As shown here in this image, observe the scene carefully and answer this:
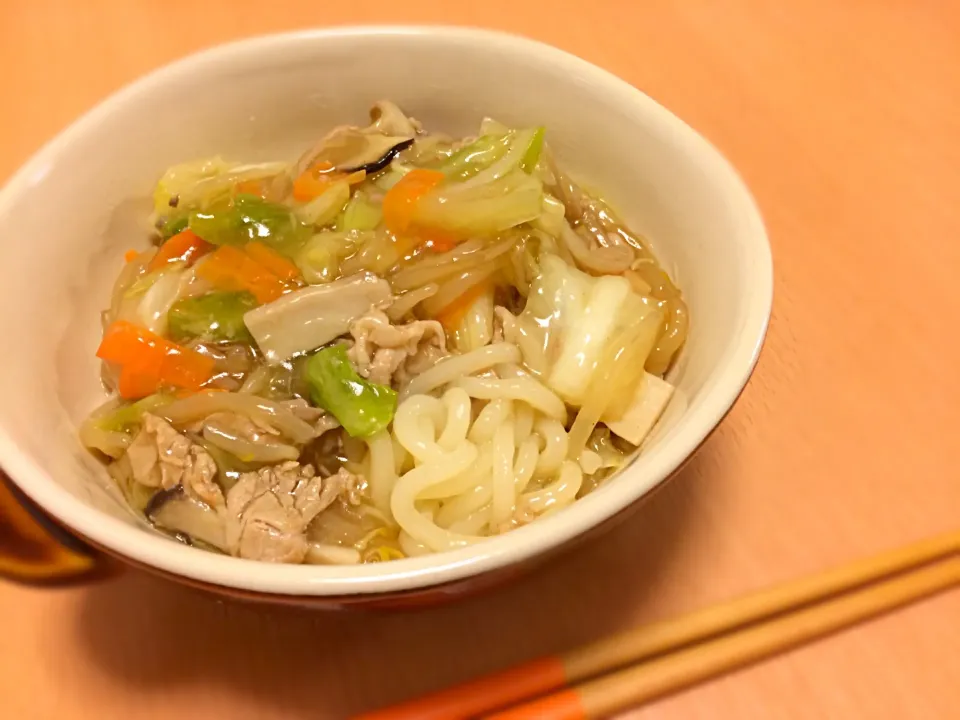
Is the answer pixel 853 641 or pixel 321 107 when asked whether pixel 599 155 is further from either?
pixel 853 641

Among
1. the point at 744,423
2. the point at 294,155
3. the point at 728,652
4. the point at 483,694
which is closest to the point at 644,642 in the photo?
the point at 728,652

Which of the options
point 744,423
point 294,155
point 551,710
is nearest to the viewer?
point 551,710

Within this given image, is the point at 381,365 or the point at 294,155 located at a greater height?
the point at 294,155

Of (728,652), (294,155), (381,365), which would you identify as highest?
(294,155)

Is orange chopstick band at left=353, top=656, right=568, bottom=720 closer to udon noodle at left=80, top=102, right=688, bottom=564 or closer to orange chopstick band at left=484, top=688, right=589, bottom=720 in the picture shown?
orange chopstick band at left=484, top=688, right=589, bottom=720

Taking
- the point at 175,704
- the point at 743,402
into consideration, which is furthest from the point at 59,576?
the point at 743,402

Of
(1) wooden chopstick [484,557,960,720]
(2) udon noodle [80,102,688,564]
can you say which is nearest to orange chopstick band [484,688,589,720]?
(1) wooden chopstick [484,557,960,720]

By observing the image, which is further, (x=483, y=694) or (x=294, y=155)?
(x=294, y=155)

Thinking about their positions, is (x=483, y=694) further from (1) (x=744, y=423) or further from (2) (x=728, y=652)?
(1) (x=744, y=423)
